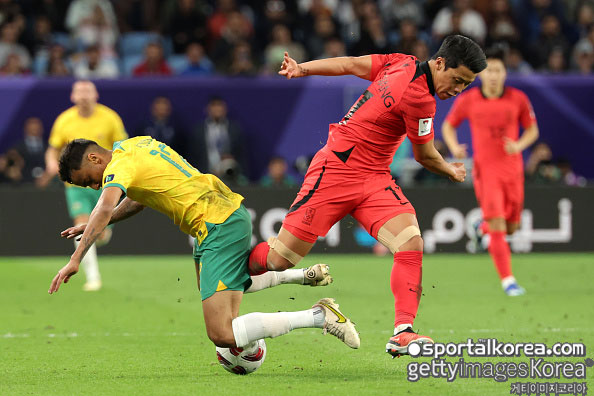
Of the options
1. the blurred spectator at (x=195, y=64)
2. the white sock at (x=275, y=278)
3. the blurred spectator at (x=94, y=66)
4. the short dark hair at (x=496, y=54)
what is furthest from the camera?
the blurred spectator at (x=195, y=64)

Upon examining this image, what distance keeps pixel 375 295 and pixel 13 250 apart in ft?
20.1

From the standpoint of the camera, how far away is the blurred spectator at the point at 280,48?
55.6ft

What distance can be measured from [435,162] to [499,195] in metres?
4.42

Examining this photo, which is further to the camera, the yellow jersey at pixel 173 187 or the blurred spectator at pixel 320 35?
the blurred spectator at pixel 320 35

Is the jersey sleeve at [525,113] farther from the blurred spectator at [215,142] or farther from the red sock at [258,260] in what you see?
the red sock at [258,260]

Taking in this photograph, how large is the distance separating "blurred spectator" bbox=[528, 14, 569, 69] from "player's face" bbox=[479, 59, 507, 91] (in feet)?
20.9

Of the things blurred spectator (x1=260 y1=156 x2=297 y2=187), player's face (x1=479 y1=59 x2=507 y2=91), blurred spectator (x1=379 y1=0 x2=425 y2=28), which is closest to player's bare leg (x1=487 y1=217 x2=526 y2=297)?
player's face (x1=479 y1=59 x2=507 y2=91)

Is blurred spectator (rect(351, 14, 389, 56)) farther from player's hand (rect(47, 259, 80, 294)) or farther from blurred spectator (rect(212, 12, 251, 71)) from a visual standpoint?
player's hand (rect(47, 259, 80, 294))

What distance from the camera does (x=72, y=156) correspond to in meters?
6.64

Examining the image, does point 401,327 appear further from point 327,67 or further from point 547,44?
point 547,44

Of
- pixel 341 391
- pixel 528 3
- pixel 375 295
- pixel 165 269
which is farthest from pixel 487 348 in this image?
pixel 528 3

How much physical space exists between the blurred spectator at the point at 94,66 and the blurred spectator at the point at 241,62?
1902 millimetres

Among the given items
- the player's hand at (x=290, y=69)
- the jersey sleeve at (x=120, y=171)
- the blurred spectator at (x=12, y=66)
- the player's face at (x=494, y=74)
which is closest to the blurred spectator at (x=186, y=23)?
the blurred spectator at (x=12, y=66)

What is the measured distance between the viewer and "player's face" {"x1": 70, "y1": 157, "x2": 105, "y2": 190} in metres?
6.64
